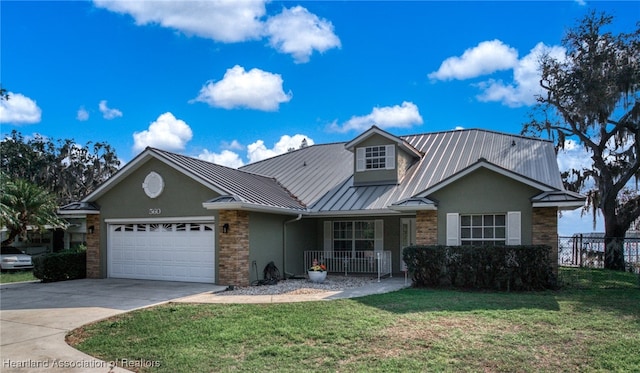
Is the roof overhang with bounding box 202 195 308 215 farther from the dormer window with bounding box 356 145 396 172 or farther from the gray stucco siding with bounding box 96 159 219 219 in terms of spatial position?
the dormer window with bounding box 356 145 396 172

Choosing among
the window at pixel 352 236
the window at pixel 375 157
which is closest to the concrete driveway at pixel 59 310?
the window at pixel 352 236

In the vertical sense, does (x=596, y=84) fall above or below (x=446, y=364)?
above

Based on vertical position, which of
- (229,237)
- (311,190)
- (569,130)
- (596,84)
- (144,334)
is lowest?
(144,334)

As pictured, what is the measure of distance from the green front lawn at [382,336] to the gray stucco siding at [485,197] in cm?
339

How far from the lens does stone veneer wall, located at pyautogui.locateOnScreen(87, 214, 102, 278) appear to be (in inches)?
656

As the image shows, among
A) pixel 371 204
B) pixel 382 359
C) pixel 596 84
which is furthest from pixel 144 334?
pixel 596 84

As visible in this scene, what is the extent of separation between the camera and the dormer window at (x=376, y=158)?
60.2 feet

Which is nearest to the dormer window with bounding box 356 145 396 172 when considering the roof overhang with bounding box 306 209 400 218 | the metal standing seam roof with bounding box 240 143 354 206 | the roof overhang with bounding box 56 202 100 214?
the metal standing seam roof with bounding box 240 143 354 206

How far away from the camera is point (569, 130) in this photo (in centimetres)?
2327

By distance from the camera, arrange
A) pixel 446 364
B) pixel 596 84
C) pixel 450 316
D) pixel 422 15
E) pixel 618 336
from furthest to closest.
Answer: pixel 596 84 < pixel 422 15 < pixel 450 316 < pixel 618 336 < pixel 446 364

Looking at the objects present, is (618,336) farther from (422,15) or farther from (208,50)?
(208,50)

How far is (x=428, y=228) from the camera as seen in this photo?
14.6 metres

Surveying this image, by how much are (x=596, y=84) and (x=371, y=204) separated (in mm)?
12435

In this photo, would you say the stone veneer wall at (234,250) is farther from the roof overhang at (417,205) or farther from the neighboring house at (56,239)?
the neighboring house at (56,239)
